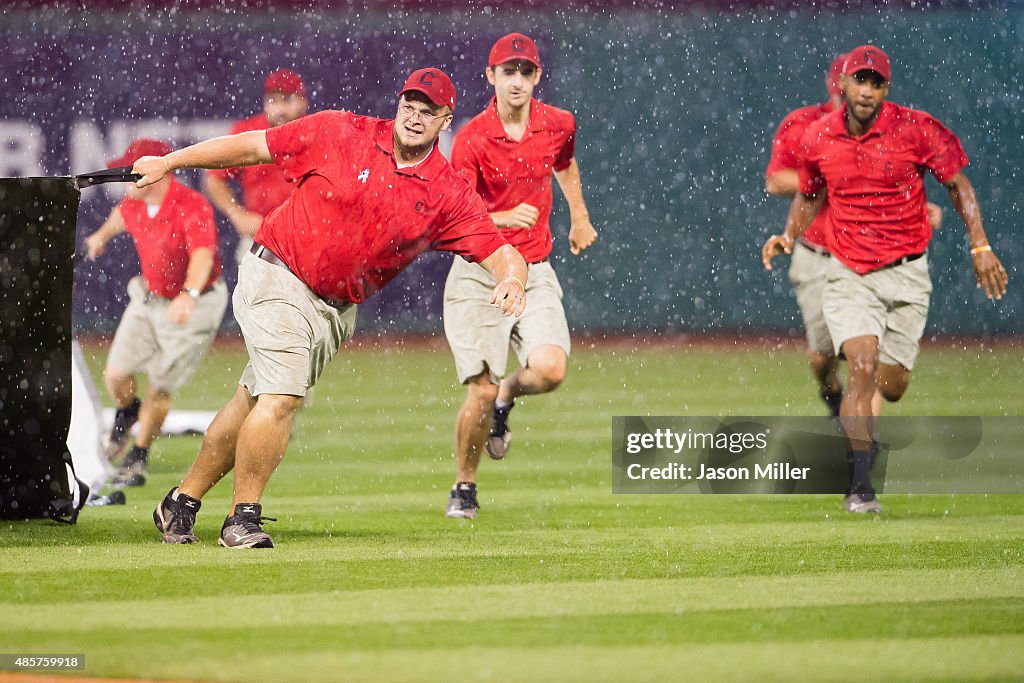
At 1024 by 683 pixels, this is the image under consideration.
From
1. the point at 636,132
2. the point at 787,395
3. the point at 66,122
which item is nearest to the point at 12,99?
the point at 66,122

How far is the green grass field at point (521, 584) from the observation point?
4.86 meters

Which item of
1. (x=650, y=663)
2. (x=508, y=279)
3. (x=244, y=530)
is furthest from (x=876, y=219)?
(x=650, y=663)

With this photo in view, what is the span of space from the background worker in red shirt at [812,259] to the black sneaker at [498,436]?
6.89ft

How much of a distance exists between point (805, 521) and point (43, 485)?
12.5ft

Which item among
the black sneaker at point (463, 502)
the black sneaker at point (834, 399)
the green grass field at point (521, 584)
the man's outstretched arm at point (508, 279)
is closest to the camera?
the green grass field at point (521, 584)

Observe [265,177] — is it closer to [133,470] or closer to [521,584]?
[133,470]

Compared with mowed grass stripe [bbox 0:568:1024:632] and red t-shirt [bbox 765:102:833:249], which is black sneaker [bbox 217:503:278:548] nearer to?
mowed grass stripe [bbox 0:568:1024:632]

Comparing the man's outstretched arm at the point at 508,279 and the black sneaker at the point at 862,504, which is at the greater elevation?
the man's outstretched arm at the point at 508,279

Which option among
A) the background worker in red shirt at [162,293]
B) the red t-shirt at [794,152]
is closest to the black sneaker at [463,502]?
the background worker in red shirt at [162,293]

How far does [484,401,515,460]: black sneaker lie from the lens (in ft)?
30.8

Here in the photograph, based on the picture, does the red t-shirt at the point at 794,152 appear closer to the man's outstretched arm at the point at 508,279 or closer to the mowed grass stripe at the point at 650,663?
the man's outstretched arm at the point at 508,279

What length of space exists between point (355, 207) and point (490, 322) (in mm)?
1847

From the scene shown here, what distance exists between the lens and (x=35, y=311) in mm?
7125

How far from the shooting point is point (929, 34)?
21.0 meters
